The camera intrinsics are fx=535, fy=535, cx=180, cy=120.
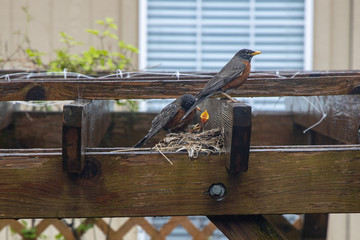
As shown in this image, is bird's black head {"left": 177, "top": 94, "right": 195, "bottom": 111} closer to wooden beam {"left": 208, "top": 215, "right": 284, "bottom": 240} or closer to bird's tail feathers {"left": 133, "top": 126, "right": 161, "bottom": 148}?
bird's tail feathers {"left": 133, "top": 126, "right": 161, "bottom": 148}

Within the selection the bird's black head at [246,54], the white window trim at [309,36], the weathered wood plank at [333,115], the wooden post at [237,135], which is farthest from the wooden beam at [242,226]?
the white window trim at [309,36]

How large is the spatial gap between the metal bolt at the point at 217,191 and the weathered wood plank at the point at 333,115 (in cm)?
98

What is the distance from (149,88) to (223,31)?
10.4 feet

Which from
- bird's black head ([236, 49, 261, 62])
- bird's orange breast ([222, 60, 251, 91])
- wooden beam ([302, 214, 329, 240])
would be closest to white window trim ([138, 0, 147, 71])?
wooden beam ([302, 214, 329, 240])

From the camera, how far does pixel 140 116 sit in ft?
12.2

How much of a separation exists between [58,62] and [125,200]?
110 inches

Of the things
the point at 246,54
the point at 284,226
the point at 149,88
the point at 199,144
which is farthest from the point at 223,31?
the point at 199,144

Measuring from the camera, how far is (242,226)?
2.04 metres

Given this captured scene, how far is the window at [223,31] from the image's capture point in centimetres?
550

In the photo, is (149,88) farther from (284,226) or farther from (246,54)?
(284,226)

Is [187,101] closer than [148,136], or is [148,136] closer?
[148,136]

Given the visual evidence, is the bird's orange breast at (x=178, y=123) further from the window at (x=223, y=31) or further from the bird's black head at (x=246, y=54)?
the window at (x=223, y=31)

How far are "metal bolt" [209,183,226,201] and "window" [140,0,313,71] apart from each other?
11.9 ft

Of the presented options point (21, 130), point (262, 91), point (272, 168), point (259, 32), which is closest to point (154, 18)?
point (259, 32)
